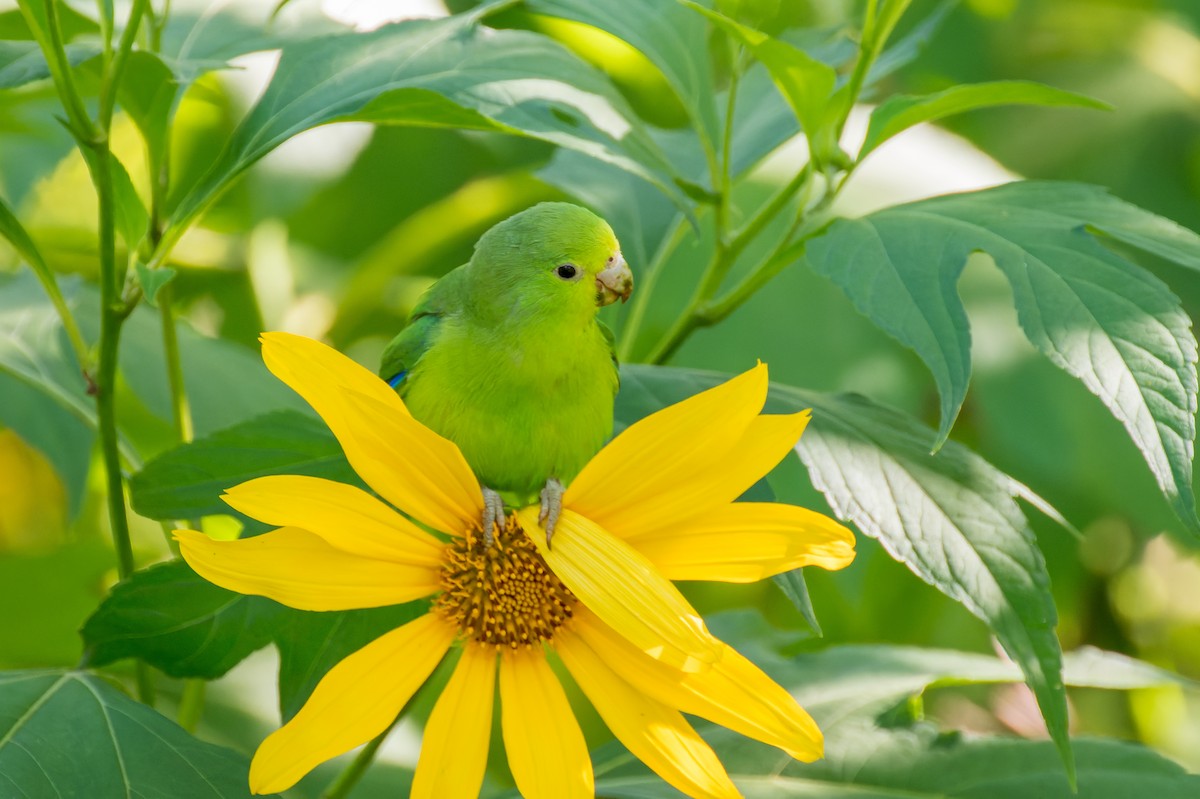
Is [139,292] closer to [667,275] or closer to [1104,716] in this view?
[667,275]

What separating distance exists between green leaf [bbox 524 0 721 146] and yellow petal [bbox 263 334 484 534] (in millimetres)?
388

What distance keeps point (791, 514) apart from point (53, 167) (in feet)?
4.66

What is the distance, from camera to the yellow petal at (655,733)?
2.42 ft

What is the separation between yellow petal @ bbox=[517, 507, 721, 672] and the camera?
688 millimetres

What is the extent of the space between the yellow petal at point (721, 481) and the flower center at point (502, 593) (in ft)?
0.32

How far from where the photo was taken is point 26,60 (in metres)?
0.86

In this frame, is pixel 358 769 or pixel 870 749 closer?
pixel 358 769

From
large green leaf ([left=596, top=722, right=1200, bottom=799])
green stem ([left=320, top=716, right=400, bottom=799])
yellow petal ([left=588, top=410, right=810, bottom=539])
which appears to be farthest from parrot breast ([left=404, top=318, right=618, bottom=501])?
large green leaf ([left=596, top=722, right=1200, bottom=799])

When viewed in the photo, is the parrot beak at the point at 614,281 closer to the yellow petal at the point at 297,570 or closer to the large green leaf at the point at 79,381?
the yellow petal at the point at 297,570

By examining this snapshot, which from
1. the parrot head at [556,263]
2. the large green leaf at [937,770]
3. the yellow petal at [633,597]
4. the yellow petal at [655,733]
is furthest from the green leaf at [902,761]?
the parrot head at [556,263]

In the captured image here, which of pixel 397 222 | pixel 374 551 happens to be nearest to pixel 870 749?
pixel 374 551

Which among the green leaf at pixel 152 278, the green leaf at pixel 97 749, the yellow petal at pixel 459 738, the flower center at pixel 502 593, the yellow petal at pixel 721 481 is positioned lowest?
the green leaf at pixel 97 749

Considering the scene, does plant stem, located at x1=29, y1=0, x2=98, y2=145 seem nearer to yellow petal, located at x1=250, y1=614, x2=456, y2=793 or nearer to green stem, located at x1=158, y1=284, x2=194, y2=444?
green stem, located at x1=158, y1=284, x2=194, y2=444

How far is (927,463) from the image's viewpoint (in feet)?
2.76
